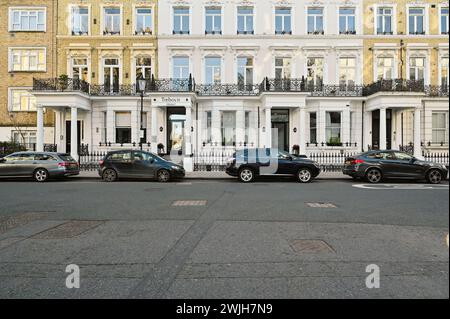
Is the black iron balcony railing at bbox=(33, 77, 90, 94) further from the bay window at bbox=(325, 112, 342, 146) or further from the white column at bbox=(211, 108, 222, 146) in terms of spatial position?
the bay window at bbox=(325, 112, 342, 146)

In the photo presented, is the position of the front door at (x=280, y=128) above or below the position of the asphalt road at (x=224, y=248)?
above

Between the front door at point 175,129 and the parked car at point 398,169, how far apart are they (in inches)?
588

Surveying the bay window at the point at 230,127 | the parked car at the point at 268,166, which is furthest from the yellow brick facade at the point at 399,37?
the parked car at the point at 268,166

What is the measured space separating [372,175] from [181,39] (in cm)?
1847

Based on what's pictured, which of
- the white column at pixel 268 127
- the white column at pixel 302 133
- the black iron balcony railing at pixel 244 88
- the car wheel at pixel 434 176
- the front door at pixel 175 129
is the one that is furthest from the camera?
the front door at pixel 175 129

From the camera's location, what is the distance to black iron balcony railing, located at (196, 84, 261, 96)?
2653cm

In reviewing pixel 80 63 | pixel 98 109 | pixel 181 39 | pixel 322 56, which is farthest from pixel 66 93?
pixel 322 56

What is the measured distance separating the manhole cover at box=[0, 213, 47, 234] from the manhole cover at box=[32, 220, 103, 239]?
35.1 inches

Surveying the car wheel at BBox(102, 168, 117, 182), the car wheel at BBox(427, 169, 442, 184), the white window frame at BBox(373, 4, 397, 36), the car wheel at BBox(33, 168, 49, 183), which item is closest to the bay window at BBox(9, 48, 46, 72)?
the car wheel at BBox(33, 168, 49, 183)

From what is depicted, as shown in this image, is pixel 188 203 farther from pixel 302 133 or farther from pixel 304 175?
pixel 302 133

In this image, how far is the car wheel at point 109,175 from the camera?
16.5 meters

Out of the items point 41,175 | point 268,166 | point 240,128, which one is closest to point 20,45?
point 41,175

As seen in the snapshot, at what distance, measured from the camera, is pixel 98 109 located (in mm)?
26766

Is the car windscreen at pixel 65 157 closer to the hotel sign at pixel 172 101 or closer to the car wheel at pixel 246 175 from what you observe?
the hotel sign at pixel 172 101
